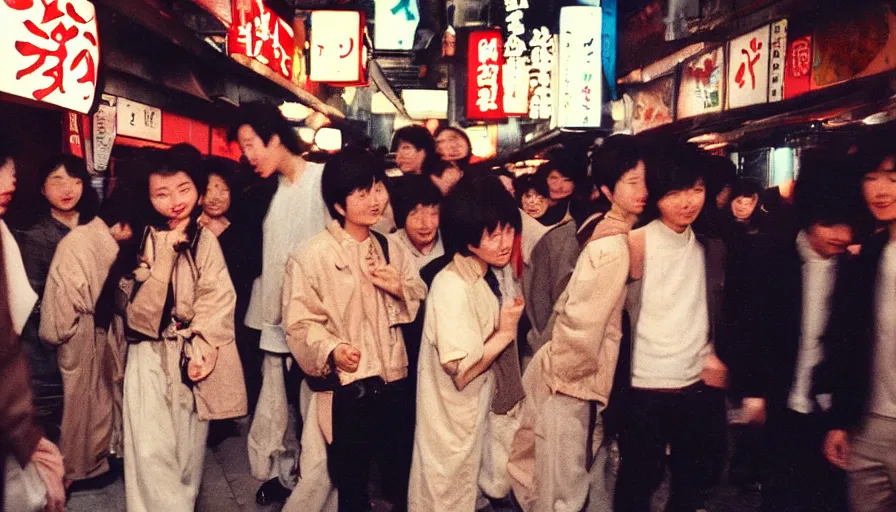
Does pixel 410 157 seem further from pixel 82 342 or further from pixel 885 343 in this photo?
pixel 885 343

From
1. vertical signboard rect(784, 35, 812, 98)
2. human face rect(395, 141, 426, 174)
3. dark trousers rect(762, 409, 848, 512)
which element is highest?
vertical signboard rect(784, 35, 812, 98)

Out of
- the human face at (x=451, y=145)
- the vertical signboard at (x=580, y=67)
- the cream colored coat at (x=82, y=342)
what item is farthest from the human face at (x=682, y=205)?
the vertical signboard at (x=580, y=67)

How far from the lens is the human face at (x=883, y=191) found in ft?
11.8

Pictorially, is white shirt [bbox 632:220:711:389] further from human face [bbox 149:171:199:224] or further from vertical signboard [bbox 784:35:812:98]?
vertical signboard [bbox 784:35:812:98]

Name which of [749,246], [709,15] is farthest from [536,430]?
[709,15]

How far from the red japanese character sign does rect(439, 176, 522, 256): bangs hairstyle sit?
3.75 meters

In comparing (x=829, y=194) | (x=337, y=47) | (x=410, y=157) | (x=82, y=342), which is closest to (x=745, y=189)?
(x=410, y=157)

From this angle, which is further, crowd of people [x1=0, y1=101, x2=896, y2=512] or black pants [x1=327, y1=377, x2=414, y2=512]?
black pants [x1=327, y1=377, x2=414, y2=512]

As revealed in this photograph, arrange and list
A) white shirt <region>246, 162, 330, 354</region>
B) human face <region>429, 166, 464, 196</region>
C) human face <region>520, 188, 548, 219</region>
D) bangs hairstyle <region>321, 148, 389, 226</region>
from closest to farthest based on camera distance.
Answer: bangs hairstyle <region>321, 148, 389, 226</region>
white shirt <region>246, 162, 330, 354</region>
human face <region>429, 166, 464, 196</region>
human face <region>520, 188, 548, 219</region>

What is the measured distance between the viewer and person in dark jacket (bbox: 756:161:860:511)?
4.14 m

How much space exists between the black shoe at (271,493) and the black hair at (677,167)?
353cm

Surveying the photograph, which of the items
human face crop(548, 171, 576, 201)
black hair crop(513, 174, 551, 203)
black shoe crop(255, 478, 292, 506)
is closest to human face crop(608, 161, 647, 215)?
human face crop(548, 171, 576, 201)

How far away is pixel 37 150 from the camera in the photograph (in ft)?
27.6

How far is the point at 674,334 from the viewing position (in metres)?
4.43
